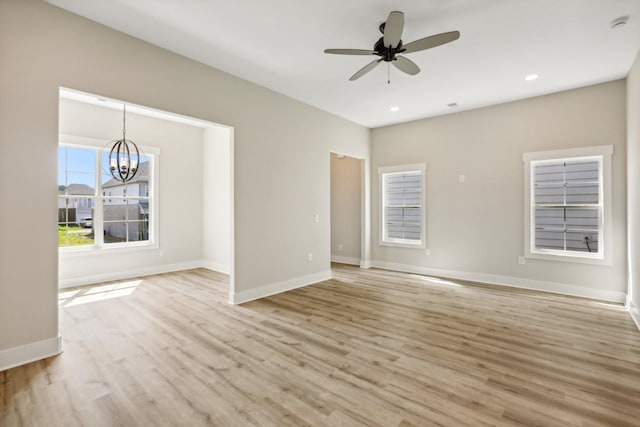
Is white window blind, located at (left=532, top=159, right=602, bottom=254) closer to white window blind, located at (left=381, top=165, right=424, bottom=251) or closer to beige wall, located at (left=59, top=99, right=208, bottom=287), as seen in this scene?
white window blind, located at (left=381, top=165, right=424, bottom=251)

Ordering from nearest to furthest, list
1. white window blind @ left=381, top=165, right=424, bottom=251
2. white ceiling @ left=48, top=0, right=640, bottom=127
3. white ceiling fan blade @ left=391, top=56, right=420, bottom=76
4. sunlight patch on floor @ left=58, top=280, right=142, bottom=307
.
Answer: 1. white ceiling @ left=48, top=0, right=640, bottom=127
2. white ceiling fan blade @ left=391, top=56, right=420, bottom=76
3. sunlight patch on floor @ left=58, top=280, right=142, bottom=307
4. white window blind @ left=381, top=165, right=424, bottom=251

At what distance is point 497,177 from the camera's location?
16.8 ft

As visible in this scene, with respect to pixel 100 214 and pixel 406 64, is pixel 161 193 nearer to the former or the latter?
pixel 100 214

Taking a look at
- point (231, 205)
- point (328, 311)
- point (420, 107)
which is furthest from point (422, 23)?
point (328, 311)

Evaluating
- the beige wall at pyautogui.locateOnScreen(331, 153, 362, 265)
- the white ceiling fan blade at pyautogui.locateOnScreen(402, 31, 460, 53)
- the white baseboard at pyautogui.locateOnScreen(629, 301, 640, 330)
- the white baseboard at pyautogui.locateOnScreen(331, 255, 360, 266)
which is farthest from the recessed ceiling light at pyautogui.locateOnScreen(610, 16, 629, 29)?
the white baseboard at pyautogui.locateOnScreen(331, 255, 360, 266)

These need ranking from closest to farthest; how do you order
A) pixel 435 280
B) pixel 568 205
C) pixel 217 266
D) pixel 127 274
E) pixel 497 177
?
pixel 568 205
pixel 497 177
pixel 435 280
pixel 127 274
pixel 217 266

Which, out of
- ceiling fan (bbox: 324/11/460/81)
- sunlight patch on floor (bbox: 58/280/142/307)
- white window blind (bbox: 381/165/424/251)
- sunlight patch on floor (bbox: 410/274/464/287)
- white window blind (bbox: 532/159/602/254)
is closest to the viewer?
ceiling fan (bbox: 324/11/460/81)

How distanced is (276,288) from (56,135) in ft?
10.4

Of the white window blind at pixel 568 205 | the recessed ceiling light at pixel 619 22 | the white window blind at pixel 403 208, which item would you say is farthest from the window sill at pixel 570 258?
the recessed ceiling light at pixel 619 22

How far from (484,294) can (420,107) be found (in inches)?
128

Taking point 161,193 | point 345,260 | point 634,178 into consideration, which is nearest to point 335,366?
point 634,178

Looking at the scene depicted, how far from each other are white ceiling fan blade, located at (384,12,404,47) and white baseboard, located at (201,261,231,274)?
188 inches

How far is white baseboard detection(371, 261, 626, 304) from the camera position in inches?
167

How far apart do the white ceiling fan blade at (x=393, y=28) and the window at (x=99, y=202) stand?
5159 mm
